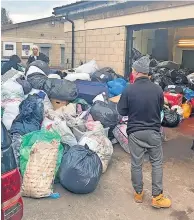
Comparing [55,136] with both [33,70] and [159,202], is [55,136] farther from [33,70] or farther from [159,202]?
[33,70]

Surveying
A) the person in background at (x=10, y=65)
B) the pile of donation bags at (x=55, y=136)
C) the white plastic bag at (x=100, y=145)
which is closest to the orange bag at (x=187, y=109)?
the pile of donation bags at (x=55, y=136)

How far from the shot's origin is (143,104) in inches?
124

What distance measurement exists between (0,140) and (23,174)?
176 centimetres

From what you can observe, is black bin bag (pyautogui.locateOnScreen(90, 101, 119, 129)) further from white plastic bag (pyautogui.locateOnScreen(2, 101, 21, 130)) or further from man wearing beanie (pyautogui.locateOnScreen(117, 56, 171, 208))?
man wearing beanie (pyautogui.locateOnScreen(117, 56, 171, 208))

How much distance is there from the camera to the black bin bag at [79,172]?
11.0 ft

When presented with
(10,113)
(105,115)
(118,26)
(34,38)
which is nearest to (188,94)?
(118,26)

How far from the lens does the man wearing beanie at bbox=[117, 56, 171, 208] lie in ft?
10.4

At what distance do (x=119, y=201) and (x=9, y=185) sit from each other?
1.92 metres

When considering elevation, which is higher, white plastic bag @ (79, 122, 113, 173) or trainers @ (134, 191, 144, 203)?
white plastic bag @ (79, 122, 113, 173)

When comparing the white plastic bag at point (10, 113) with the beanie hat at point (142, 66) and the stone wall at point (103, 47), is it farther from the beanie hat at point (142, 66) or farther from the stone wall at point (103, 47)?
the stone wall at point (103, 47)

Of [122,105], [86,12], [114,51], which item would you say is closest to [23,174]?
[122,105]

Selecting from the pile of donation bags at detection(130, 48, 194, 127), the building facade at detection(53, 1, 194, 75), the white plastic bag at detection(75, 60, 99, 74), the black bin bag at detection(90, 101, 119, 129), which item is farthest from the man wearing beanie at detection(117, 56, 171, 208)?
the white plastic bag at detection(75, 60, 99, 74)

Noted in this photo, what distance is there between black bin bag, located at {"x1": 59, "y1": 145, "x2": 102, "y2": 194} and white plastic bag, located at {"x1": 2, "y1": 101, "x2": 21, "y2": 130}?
1.38 m

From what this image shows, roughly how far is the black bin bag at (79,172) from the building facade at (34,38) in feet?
61.4
